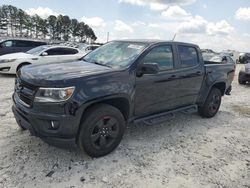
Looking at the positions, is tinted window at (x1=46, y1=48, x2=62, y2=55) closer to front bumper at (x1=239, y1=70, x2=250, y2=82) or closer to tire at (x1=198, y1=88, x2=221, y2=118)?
tire at (x1=198, y1=88, x2=221, y2=118)

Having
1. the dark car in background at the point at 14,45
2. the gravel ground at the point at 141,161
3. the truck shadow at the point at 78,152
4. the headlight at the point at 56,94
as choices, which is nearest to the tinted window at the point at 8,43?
the dark car in background at the point at 14,45

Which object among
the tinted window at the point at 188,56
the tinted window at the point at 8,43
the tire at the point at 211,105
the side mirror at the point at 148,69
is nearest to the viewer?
the side mirror at the point at 148,69

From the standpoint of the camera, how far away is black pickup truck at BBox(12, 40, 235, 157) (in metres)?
3.66

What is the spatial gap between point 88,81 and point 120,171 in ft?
4.35

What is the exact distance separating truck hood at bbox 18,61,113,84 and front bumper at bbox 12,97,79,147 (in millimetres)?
467

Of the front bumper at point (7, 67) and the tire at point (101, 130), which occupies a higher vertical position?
the tire at point (101, 130)

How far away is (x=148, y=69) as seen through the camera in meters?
4.36

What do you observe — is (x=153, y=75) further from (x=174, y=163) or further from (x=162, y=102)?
(x=174, y=163)

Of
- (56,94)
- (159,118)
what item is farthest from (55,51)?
(56,94)

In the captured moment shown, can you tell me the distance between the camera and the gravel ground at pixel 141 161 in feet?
11.9

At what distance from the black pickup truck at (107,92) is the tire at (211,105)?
0.65 meters

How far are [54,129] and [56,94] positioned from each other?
0.47 m

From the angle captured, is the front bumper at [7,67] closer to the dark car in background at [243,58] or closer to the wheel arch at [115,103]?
the wheel arch at [115,103]

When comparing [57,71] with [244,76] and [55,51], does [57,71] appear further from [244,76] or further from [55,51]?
[244,76]
